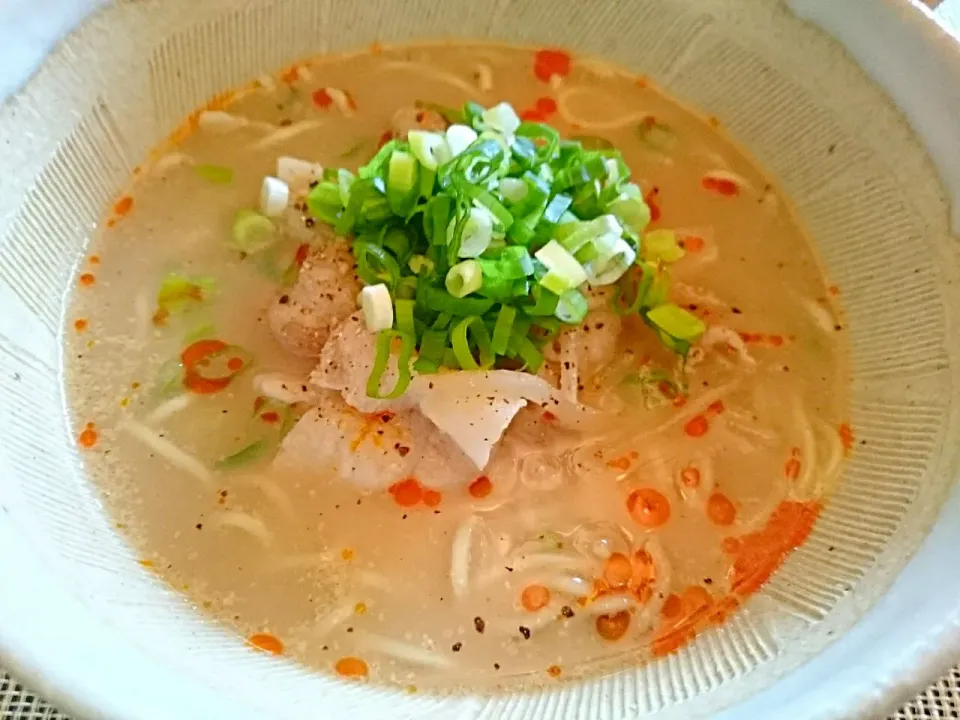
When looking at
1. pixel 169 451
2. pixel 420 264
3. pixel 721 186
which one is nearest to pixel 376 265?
pixel 420 264

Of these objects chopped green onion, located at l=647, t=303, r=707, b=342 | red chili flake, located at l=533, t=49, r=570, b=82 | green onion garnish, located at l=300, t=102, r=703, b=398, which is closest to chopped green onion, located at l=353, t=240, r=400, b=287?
green onion garnish, located at l=300, t=102, r=703, b=398

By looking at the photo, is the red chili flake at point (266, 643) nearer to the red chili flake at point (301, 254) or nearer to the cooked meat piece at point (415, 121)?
the red chili flake at point (301, 254)

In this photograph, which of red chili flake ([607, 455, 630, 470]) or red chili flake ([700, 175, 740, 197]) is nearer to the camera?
red chili flake ([607, 455, 630, 470])

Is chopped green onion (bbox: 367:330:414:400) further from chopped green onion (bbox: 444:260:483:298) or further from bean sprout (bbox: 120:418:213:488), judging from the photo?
bean sprout (bbox: 120:418:213:488)

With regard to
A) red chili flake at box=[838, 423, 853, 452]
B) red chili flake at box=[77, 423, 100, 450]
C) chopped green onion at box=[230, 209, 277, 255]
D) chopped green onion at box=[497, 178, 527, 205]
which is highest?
chopped green onion at box=[497, 178, 527, 205]

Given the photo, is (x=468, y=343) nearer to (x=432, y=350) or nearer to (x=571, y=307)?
(x=432, y=350)

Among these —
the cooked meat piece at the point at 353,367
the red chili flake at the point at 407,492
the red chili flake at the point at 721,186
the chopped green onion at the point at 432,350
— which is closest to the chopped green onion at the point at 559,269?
the chopped green onion at the point at 432,350

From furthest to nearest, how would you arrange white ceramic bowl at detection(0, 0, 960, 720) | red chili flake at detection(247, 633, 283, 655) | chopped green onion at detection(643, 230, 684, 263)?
chopped green onion at detection(643, 230, 684, 263) → red chili flake at detection(247, 633, 283, 655) → white ceramic bowl at detection(0, 0, 960, 720)
